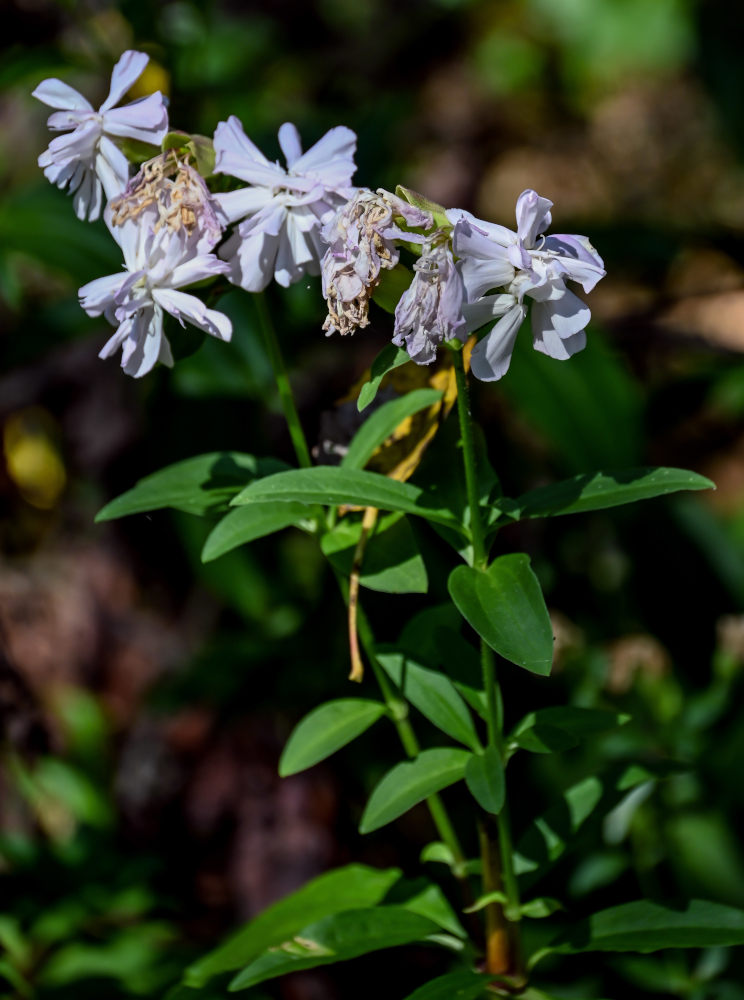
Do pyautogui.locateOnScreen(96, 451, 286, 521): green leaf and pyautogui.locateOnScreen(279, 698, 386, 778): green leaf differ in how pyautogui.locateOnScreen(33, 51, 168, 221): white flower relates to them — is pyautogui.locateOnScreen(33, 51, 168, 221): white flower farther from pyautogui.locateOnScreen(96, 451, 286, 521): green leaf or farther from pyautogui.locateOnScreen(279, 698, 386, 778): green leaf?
pyautogui.locateOnScreen(279, 698, 386, 778): green leaf

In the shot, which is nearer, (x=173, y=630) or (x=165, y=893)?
(x=165, y=893)

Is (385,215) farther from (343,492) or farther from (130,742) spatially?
(130,742)

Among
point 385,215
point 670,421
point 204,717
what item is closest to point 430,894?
point 385,215

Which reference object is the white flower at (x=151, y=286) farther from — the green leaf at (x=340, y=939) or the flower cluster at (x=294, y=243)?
the green leaf at (x=340, y=939)

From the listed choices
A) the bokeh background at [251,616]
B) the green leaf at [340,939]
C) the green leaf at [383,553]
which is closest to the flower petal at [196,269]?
the bokeh background at [251,616]

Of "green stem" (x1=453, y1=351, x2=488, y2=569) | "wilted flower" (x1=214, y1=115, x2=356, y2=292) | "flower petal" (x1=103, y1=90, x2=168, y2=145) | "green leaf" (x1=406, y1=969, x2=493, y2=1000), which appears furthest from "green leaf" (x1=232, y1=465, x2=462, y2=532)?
"green leaf" (x1=406, y1=969, x2=493, y2=1000)

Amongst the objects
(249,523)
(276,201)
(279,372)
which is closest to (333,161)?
(276,201)
